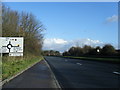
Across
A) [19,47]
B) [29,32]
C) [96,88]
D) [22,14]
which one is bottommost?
[96,88]

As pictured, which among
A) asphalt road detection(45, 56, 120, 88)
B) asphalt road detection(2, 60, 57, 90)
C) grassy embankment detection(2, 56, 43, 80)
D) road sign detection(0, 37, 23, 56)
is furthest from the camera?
grassy embankment detection(2, 56, 43, 80)

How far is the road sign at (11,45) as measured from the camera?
38.8 feet

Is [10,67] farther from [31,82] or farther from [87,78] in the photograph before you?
[87,78]

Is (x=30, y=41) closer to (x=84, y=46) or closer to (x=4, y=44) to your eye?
(x=4, y=44)

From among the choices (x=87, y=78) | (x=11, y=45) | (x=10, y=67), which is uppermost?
(x=11, y=45)

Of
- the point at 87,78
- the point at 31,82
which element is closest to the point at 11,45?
the point at 31,82

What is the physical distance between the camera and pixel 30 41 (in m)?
38.9

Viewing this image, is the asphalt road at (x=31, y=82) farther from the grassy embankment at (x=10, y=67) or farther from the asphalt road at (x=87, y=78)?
the grassy embankment at (x=10, y=67)

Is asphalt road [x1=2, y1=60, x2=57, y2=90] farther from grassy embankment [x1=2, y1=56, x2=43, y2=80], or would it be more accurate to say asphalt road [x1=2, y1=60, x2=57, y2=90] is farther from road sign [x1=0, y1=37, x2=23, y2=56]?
road sign [x1=0, y1=37, x2=23, y2=56]

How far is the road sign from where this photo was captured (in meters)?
11.8

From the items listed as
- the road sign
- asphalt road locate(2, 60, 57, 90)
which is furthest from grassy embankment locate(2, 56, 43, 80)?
the road sign

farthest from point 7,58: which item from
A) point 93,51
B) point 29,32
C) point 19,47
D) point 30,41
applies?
point 93,51

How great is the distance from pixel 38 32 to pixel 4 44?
110ft

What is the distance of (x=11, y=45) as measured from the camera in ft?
39.5
